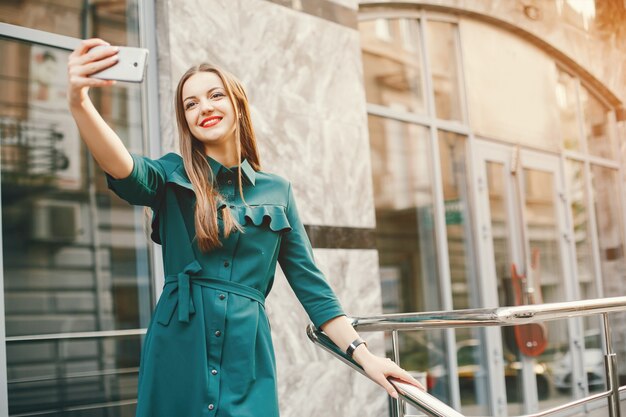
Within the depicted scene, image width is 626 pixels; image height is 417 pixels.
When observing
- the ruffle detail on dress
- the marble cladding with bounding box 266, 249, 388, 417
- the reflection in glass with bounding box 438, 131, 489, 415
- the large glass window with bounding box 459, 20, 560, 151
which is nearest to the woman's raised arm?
the ruffle detail on dress

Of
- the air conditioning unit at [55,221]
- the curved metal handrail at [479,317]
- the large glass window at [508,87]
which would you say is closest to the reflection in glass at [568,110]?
the large glass window at [508,87]

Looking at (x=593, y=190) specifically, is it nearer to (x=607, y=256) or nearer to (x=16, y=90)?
(x=607, y=256)

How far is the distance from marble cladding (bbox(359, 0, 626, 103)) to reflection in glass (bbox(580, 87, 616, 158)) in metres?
0.22

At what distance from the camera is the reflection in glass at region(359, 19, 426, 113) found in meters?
5.97

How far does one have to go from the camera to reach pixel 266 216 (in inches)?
81.9

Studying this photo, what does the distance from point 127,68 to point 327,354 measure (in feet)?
10.1

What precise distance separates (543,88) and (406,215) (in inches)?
101

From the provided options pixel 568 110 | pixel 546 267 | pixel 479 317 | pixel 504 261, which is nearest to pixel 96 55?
pixel 479 317

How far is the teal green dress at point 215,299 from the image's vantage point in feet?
6.24

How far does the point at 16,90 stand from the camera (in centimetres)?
361

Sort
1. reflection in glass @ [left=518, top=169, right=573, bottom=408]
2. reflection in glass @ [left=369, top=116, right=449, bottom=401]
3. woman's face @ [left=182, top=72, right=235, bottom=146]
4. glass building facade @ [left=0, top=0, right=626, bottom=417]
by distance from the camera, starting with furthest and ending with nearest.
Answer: reflection in glass @ [left=518, top=169, right=573, bottom=408], reflection in glass @ [left=369, top=116, right=449, bottom=401], glass building facade @ [left=0, top=0, right=626, bottom=417], woman's face @ [left=182, top=72, right=235, bottom=146]

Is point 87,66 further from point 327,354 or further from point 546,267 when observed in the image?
point 546,267

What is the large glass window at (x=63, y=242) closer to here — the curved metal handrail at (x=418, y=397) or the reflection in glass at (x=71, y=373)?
the reflection in glass at (x=71, y=373)

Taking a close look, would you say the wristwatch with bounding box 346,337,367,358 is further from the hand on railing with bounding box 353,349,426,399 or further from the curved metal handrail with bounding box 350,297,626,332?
the curved metal handrail with bounding box 350,297,626,332
